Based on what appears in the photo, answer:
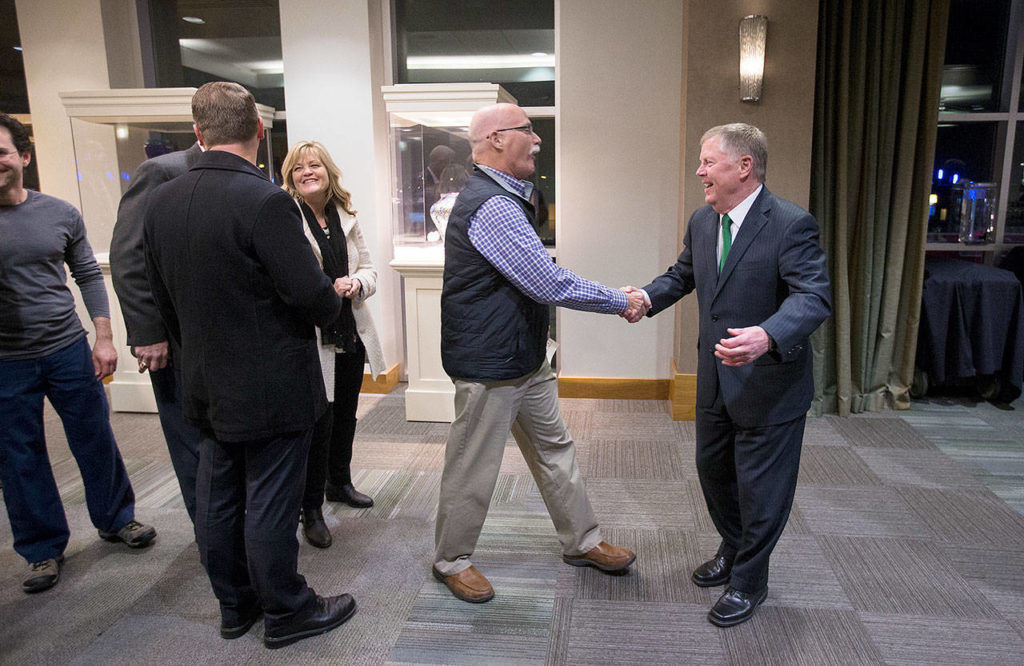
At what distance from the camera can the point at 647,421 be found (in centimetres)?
418

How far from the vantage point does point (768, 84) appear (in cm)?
374

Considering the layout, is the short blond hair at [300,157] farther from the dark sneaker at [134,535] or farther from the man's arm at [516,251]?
the dark sneaker at [134,535]

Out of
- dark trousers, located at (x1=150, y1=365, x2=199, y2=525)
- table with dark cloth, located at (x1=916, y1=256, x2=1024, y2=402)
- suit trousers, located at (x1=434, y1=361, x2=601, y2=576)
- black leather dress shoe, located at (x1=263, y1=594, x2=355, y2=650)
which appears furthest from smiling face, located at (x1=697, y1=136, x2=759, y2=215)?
table with dark cloth, located at (x1=916, y1=256, x2=1024, y2=402)

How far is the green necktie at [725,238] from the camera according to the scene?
2.14 meters

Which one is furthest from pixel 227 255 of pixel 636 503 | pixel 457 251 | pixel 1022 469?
pixel 1022 469

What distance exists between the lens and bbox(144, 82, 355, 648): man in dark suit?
1793 millimetres

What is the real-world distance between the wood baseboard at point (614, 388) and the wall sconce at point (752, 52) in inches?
70.7

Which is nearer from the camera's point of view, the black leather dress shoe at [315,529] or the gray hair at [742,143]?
the gray hair at [742,143]

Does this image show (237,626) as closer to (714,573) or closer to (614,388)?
(714,573)

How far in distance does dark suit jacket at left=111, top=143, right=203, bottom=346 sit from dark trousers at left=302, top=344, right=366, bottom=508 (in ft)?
2.28

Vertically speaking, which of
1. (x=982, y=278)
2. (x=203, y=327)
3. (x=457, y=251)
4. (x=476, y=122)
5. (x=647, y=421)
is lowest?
(x=647, y=421)

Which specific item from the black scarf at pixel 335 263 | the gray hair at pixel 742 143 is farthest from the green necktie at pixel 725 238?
the black scarf at pixel 335 263

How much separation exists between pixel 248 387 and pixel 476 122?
0.99 m

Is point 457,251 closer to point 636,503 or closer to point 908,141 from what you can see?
point 636,503
